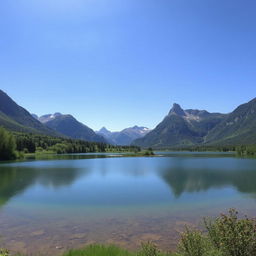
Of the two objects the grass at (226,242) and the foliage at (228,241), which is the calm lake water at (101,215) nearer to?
the grass at (226,242)

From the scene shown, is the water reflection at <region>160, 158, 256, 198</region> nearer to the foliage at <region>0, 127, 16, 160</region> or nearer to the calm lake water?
the calm lake water

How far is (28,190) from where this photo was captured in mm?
43969

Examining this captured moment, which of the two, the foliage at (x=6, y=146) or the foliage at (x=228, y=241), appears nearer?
the foliage at (x=228, y=241)

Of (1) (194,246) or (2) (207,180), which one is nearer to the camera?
(1) (194,246)

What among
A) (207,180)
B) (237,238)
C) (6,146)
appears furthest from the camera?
(6,146)

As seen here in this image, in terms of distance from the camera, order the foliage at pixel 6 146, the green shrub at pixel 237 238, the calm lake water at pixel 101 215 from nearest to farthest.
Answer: the green shrub at pixel 237 238, the calm lake water at pixel 101 215, the foliage at pixel 6 146

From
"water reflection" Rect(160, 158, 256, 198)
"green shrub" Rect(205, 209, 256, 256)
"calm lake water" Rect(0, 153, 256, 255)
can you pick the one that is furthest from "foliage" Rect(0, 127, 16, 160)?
"green shrub" Rect(205, 209, 256, 256)

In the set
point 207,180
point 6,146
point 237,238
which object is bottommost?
point 207,180

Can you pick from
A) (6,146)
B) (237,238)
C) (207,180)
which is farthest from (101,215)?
(6,146)

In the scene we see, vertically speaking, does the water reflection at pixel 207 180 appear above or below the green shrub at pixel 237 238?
below

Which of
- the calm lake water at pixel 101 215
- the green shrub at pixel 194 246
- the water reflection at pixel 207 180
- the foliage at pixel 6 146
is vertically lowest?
the water reflection at pixel 207 180

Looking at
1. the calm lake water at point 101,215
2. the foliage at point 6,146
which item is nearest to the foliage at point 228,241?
the calm lake water at point 101,215

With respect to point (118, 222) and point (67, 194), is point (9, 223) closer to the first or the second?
point (118, 222)

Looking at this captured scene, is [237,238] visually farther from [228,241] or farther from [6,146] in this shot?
[6,146]
